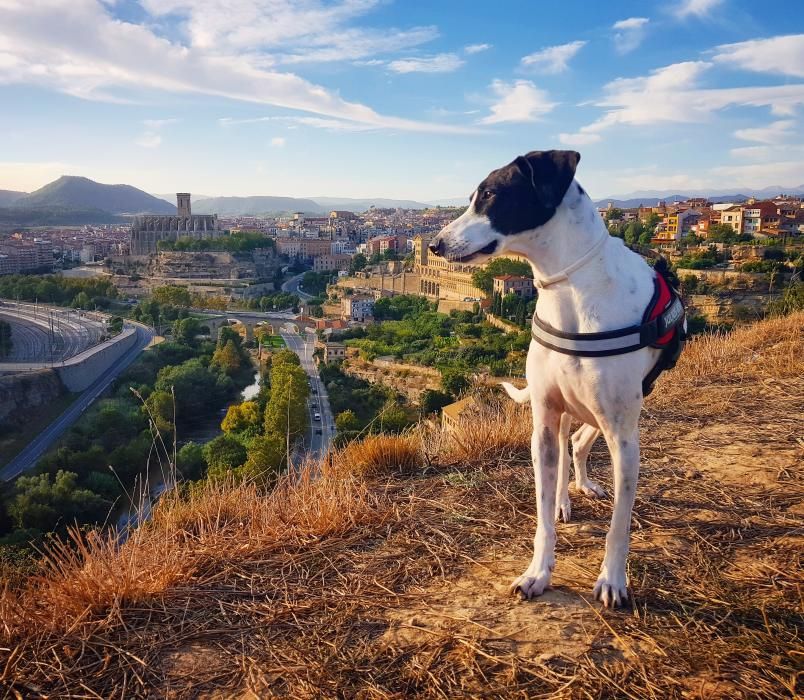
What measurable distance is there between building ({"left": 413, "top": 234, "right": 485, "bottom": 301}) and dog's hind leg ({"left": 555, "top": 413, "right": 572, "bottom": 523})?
28.0 metres

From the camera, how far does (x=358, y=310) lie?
3145cm

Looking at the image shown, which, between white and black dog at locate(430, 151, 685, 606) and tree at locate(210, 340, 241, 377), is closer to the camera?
white and black dog at locate(430, 151, 685, 606)

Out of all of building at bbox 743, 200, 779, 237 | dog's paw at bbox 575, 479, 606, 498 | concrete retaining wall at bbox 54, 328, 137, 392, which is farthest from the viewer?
building at bbox 743, 200, 779, 237

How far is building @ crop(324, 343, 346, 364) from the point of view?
78.0ft

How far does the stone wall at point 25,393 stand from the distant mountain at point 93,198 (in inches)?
4574

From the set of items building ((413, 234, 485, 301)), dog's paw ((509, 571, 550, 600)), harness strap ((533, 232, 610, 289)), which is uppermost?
harness strap ((533, 232, 610, 289))

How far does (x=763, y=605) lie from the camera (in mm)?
1374

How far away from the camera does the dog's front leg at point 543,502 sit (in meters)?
1.47

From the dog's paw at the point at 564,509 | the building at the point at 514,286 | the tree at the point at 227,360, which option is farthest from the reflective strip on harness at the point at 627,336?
the building at the point at 514,286

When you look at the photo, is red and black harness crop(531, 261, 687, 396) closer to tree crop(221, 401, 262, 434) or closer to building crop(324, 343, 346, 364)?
tree crop(221, 401, 262, 434)

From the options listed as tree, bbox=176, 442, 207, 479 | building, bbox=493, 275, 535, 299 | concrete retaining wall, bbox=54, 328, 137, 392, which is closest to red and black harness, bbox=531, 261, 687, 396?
tree, bbox=176, 442, 207, 479

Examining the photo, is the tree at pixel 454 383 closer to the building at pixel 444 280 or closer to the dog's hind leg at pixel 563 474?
the dog's hind leg at pixel 563 474

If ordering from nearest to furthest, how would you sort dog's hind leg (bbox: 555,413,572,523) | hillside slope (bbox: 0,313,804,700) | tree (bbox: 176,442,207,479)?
1. hillside slope (bbox: 0,313,804,700)
2. dog's hind leg (bbox: 555,413,572,523)
3. tree (bbox: 176,442,207,479)

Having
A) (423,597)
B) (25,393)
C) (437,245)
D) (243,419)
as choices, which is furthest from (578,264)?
(25,393)
